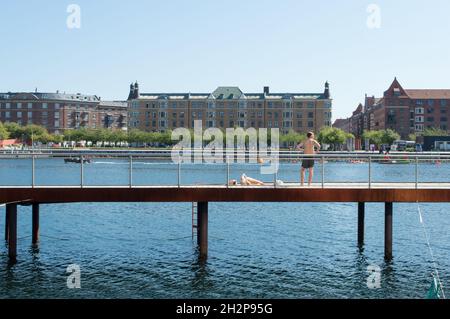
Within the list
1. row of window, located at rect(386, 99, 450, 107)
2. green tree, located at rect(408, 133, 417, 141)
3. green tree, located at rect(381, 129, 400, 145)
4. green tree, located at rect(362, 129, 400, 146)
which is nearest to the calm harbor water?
green tree, located at rect(381, 129, 400, 145)

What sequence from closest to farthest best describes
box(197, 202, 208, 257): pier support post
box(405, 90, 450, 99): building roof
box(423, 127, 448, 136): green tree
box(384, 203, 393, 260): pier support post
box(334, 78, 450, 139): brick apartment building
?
box(197, 202, 208, 257): pier support post < box(384, 203, 393, 260): pier support post < box(423, 127, 448, 136): green tree < box(334, 78, 450, 139): brick apartment building < box(405, 90, 450, 99): building roof

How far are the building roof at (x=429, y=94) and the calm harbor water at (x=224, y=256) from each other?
140 meters

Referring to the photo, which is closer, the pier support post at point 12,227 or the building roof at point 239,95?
the pier support post at point 12,227

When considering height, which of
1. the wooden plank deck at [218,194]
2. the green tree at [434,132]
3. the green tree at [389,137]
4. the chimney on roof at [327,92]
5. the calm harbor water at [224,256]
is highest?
the chimney on roof at [327,92]

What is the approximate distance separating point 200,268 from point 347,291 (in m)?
6.10

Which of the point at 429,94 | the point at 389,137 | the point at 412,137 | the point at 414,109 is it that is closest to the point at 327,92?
the point at 414,109

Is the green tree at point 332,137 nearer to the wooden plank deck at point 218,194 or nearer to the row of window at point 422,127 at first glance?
the row of window at point 422,127

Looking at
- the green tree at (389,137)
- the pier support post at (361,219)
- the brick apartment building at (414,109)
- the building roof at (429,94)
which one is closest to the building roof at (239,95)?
the brick apartment building at (414,109)

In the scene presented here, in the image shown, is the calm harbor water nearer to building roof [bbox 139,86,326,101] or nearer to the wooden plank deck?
the wooden plank deck

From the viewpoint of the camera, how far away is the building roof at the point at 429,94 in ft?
572

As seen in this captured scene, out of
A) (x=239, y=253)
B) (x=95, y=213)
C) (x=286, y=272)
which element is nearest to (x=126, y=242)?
(x=239, y=253)

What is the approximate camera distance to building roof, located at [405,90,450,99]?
174375mm

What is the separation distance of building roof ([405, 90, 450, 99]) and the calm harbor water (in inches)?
5509
